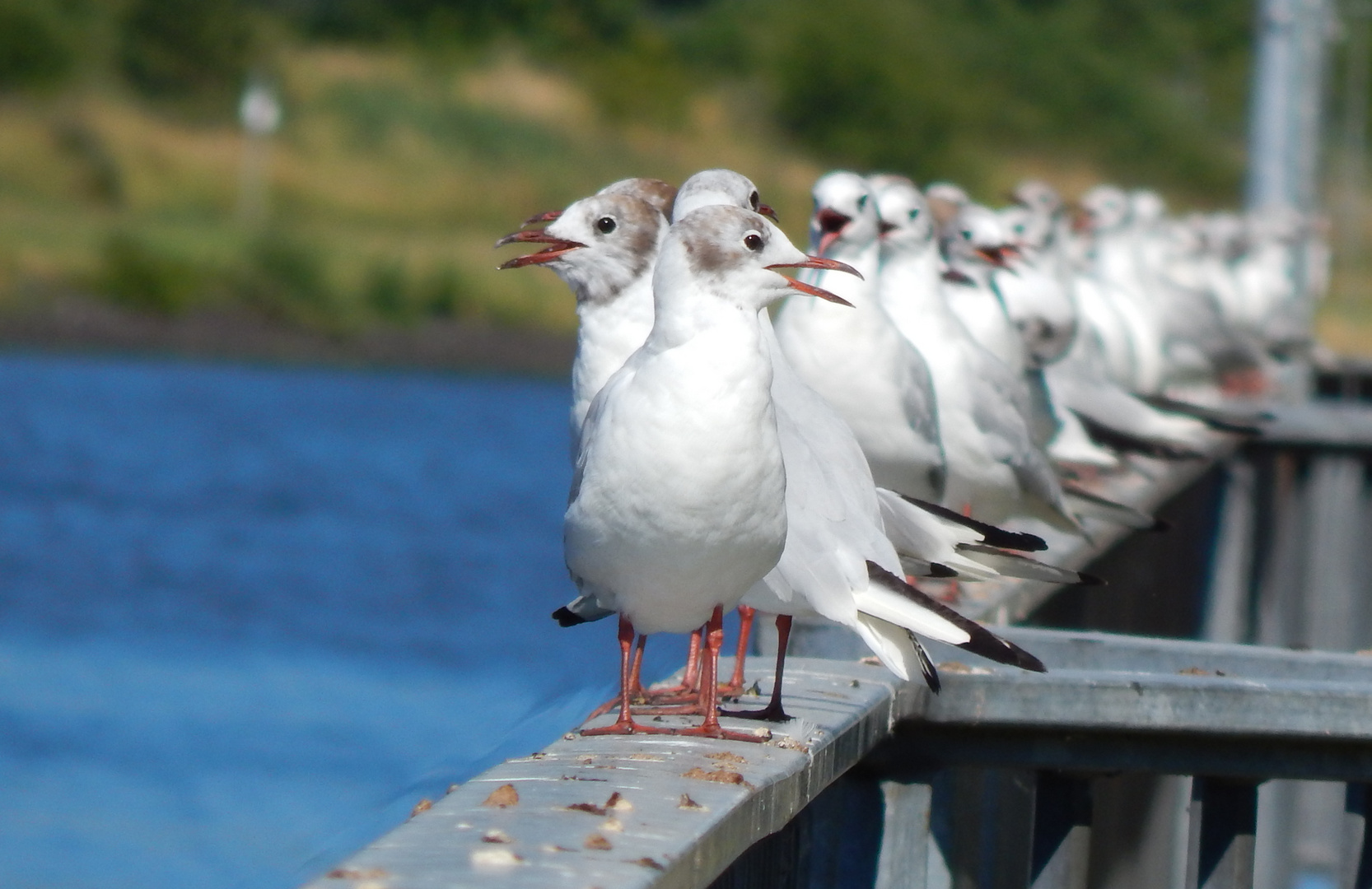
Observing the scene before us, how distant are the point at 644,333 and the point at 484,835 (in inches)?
59.9

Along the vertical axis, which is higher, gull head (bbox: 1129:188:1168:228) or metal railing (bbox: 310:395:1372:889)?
gull head (bbox: 1129:188:1168:228)

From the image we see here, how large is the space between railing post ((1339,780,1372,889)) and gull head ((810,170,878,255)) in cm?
208

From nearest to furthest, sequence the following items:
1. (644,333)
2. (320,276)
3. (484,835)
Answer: (484,835) → (644,333) → (320,276)

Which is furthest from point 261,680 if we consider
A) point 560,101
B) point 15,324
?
point 560,101

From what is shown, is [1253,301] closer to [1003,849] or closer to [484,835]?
[1003,849]

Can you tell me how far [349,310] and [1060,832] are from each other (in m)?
28.8

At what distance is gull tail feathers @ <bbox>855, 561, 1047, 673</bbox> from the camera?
2.61 m

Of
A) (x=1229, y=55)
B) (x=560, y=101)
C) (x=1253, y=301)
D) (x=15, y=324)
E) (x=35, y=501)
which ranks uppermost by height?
(x=1229, y=55)

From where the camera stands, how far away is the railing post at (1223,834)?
283 centimetres

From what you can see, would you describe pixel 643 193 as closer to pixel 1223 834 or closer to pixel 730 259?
pixel 730 259

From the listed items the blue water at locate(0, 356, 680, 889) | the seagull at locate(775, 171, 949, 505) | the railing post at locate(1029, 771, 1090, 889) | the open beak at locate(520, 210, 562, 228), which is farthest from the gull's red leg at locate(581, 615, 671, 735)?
the blue water at locate(0, 356, 680, 889)

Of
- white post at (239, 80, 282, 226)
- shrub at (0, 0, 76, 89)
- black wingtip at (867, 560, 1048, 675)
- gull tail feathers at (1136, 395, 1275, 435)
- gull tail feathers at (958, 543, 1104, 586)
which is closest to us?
black wingtip at (867, 560, 1048, 675)

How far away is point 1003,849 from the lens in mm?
3295

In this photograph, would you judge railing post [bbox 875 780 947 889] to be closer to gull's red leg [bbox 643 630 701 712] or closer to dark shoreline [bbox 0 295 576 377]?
gull's red leg [bbox 643 630 701 712]
